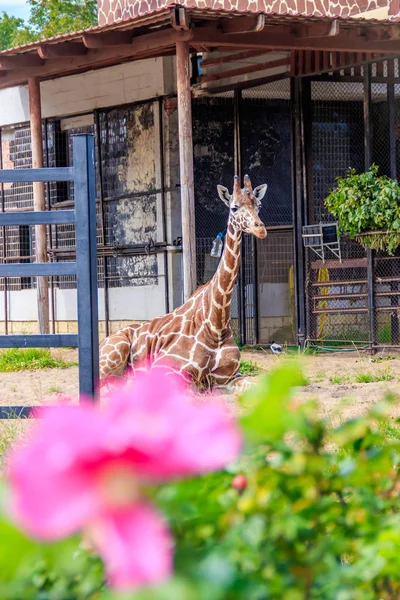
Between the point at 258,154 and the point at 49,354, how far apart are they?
3.68 meters

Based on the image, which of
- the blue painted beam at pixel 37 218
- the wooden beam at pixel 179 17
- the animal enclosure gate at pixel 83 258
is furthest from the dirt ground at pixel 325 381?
the wooden beam at pixel 179 17

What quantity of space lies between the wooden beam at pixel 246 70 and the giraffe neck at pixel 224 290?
171 inches

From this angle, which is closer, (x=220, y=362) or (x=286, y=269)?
(x=220, y=362)

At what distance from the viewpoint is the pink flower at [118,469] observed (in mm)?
764

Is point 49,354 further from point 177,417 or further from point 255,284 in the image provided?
point 177,417

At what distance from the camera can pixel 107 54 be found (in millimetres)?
10656

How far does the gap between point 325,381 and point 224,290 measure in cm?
138

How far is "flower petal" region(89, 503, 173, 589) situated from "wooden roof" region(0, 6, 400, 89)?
876cm

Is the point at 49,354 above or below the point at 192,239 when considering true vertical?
below

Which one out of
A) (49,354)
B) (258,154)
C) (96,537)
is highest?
(258,154)

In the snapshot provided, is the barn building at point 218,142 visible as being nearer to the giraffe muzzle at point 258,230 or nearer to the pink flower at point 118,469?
the giraffe muzzle at point 258,230

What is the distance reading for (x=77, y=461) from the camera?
0.80 metres

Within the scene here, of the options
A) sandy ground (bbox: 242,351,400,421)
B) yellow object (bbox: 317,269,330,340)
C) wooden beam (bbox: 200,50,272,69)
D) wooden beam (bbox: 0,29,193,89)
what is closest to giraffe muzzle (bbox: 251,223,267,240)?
sandy ground (bbox: 242,351,400,421)

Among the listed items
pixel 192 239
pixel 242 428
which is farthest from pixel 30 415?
pixel 192 239
